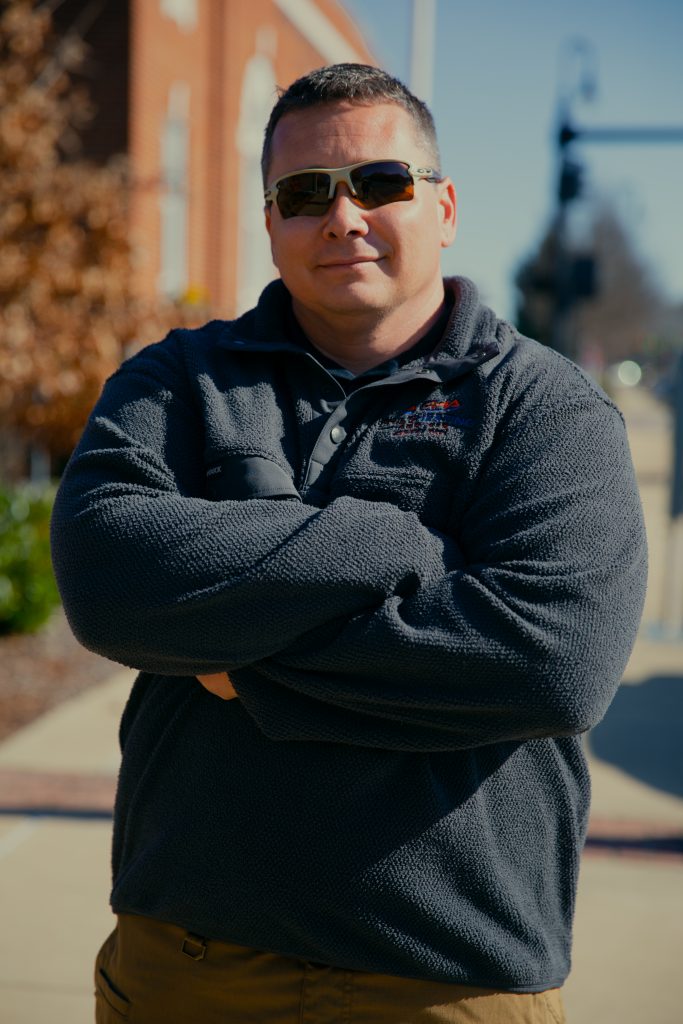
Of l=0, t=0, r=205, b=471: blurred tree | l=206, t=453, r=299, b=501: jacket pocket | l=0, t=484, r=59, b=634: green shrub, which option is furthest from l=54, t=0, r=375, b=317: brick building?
l=206, t=453, r=299, b=501: jacket pocket

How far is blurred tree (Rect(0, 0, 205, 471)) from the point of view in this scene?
7.34m

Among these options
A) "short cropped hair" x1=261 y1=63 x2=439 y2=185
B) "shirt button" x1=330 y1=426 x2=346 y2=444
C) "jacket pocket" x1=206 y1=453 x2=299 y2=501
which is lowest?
"jacket pocket" x1=206 y1=453 x2=299 y2=501

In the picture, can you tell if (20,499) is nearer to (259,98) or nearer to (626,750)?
(626,750)

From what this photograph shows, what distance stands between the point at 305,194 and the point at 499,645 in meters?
0.85

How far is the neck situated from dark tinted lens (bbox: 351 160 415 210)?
0.62ft

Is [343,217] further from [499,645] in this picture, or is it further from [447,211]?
[499,645]

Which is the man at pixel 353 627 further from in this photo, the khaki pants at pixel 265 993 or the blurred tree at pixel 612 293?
the blurred tree at pixel 612 293

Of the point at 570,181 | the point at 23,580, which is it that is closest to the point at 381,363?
the point at 23,580

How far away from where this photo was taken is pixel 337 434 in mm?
1924

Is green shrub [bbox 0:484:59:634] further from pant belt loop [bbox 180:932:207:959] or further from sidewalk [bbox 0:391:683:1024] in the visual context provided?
Answer: pant belt loop [bbox 180:932:207:959]

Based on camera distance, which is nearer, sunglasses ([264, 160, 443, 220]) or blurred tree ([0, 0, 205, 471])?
sunglasses ([264, 160, 443, 220])

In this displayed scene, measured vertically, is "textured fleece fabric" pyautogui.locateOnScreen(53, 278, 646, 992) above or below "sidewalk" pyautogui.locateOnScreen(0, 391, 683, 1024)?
above

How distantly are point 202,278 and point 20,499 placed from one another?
256 inches

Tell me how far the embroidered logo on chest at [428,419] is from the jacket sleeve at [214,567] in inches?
6.0
